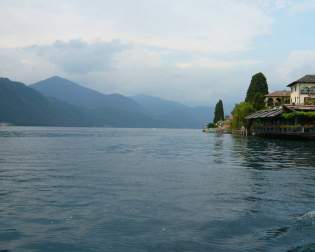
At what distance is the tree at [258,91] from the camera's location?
133 metres

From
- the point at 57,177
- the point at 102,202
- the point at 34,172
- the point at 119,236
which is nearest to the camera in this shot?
the point at 119,236

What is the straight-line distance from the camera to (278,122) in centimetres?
9725

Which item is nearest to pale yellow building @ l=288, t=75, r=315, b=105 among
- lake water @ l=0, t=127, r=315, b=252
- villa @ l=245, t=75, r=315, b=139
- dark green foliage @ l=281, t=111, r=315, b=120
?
villa @ l=245, t=75, r=315, b=139

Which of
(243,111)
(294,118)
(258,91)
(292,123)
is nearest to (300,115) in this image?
(294,118)

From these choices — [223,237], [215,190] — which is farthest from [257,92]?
[223,237]

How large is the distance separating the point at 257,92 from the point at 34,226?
127 meters

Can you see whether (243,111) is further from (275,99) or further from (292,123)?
(292,123)

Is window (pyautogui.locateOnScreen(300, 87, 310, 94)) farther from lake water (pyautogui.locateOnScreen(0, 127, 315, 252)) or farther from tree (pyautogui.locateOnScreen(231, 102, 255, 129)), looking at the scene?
lake water (pyautogui.locateOnScreen(0, 127, 315, 252))

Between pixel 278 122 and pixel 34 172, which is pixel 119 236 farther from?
pixel 278 122

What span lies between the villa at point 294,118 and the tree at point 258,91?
13.0m

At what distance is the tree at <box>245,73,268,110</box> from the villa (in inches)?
513

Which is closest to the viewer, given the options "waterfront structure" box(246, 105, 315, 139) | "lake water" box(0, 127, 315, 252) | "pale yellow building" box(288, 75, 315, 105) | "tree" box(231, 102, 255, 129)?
"lake water" box(0, 127, 315, 252)

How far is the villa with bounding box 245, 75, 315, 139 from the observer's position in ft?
280

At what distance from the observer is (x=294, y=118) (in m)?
88.9
